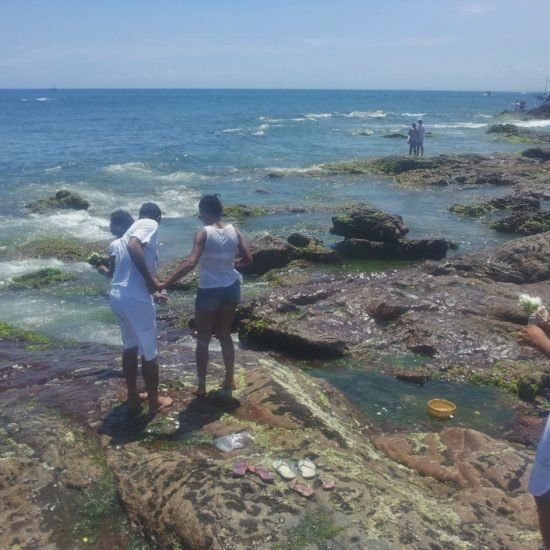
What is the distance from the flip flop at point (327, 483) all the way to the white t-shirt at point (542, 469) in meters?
1.55

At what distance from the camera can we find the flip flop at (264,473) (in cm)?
472

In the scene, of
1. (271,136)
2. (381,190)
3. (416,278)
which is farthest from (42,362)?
(271,136)

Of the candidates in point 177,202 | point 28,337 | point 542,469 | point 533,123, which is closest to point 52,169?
point 177,202

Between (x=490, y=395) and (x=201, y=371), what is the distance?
4.49 m

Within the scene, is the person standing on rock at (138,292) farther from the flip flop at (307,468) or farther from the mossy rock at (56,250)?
the mossy rock at (56,250)

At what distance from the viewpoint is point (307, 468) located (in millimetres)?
4883

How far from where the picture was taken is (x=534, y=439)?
7301 mm

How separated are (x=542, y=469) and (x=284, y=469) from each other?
6.60ft

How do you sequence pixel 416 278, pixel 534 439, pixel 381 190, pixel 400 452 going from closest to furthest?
pixel 400 452 < pixel 534 439 < pixel 416 278 < pixel 381 190

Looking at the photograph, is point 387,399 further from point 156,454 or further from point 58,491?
point 58,491

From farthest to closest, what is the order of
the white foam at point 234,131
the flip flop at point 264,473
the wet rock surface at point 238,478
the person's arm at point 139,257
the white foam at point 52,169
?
the white foam at point 234,131
the white foam at point 52,169
the person's arm at point 139,257
the flip flop at point 264,473
the wet rock surface at point 238,478

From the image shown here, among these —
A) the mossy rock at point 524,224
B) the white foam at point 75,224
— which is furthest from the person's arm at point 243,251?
the mossy rock at point 524,224

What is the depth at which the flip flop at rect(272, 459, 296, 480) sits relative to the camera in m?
4.77

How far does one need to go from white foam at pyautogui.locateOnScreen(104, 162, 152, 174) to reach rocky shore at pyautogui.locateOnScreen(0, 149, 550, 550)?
25.9 metres
